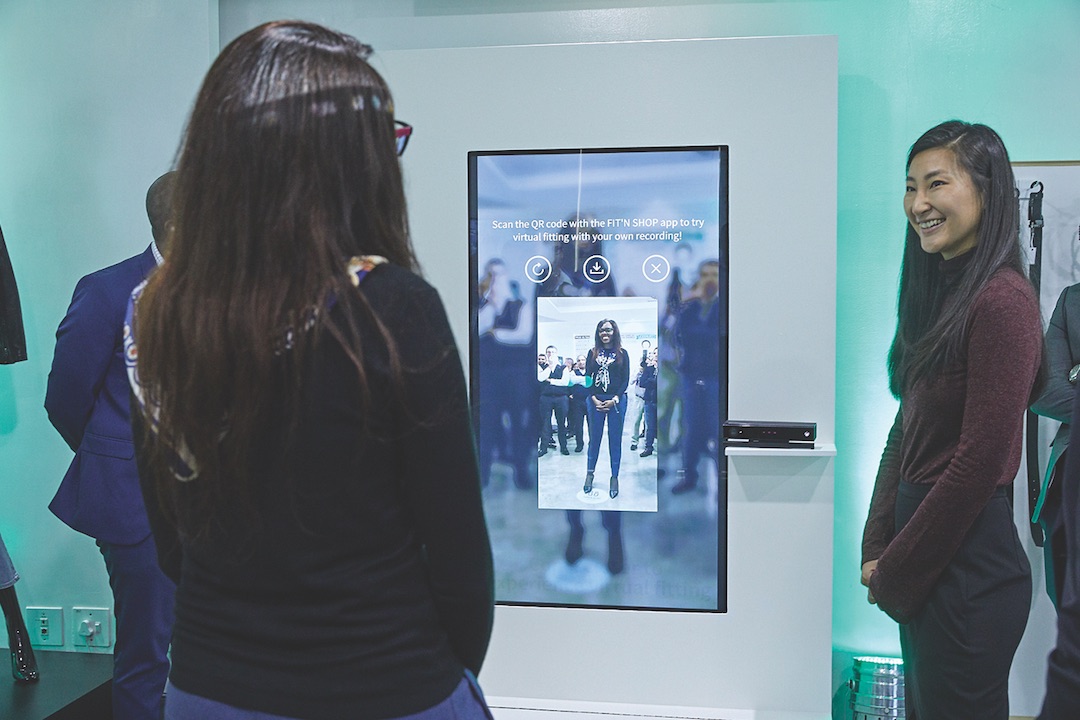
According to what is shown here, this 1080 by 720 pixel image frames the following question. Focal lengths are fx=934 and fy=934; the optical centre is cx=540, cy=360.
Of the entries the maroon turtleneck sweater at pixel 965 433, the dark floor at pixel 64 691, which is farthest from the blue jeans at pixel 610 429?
the dark floor at pixel 64 691

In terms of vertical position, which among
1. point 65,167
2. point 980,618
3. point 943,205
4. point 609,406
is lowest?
point 980,618

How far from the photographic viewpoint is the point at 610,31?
3482 millimetres

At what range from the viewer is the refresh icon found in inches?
127

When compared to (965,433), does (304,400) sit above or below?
above

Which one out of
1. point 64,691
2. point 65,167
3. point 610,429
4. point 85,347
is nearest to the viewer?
point 85,347

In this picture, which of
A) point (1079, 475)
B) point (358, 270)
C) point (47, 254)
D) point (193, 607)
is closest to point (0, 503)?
point (47, 254)

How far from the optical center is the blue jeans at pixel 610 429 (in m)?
3.22

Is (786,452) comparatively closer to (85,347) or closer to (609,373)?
(609,373)

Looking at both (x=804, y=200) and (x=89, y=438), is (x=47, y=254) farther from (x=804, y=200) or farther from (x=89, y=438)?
(x=804, y=200)

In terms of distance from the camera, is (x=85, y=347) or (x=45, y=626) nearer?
(x=85, y=347)

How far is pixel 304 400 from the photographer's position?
1018 mm

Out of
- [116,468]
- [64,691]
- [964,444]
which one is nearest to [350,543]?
[964,444]

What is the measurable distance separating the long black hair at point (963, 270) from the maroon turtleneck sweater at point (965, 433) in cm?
4

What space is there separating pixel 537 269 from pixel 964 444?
1.64 metres
